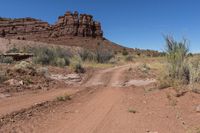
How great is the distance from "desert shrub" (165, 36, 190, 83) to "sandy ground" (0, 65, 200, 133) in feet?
6.23

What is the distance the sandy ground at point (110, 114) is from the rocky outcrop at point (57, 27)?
91.1m

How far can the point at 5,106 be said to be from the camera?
28.4ft

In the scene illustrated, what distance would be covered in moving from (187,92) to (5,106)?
248 inches

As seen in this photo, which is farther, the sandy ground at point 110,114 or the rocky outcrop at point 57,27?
the rocky outcrop at point 57,27

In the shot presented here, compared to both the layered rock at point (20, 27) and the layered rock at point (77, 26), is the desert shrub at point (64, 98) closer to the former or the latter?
the layered rock at point (77, 26)

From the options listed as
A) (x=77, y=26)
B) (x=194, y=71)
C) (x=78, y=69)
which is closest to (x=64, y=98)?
(x=194, y=71)

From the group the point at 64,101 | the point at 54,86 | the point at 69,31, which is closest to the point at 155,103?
the point at 64,101

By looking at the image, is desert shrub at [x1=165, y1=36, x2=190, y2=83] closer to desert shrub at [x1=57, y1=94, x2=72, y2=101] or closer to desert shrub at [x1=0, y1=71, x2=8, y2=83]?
desert shrub at [x1=57, y1=94, x2=72, y2=101]

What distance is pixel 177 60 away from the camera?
41.6ft

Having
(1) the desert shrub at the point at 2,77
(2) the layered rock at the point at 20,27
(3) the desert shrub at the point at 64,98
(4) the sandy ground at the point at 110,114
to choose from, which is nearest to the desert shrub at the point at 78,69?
(1) the desert shrub at the point at 2,77

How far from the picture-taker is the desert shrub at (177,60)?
40.2 ft

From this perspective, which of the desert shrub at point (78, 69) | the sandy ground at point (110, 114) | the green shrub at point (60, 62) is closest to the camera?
the sandy ground at point (110, 114)

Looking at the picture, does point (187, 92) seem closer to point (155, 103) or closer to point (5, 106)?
→ point (155, 103)

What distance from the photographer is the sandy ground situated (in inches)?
257
